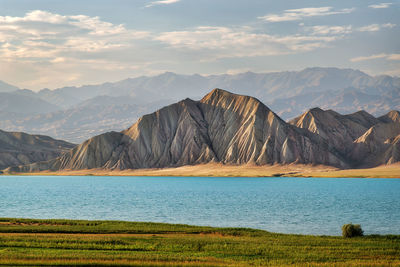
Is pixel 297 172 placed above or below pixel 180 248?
below

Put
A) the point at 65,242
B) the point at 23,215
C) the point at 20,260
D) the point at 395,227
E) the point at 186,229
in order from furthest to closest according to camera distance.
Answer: the point at 23,215 → the point at 395,227 → the point at 186,229 → the point at 65,242 → the point at 20,260

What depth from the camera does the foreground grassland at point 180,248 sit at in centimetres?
2948

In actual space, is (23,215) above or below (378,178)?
above

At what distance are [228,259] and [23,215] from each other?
40.7 metres

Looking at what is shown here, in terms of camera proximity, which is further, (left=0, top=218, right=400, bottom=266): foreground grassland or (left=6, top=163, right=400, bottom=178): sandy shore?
(left=6, top=163, right=400, bottom=178): sandy shore

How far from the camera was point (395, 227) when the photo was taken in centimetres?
5150

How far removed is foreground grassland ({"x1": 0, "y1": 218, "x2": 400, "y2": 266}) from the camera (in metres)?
29.5

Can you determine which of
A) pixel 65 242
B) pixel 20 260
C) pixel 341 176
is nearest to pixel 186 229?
pixel 65 242

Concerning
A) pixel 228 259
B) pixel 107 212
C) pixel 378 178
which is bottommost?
pixel 378 178

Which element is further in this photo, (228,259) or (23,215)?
(23,215)

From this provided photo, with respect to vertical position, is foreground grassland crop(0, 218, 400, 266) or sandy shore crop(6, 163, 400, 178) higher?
foreground grassland crop(0, 218, 400, 266)

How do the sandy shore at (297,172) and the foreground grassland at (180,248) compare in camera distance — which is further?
the sandy shore at (297,172)

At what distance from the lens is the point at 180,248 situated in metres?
35.3

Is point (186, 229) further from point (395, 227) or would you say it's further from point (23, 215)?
point (23, 215)
